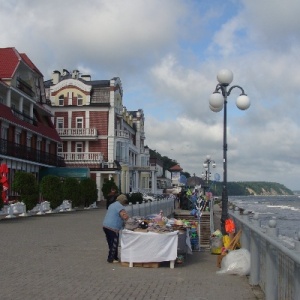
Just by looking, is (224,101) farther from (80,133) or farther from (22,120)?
(80,133)

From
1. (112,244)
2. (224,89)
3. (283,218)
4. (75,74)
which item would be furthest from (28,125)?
(112,244)

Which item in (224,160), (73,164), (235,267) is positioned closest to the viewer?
(235,267)

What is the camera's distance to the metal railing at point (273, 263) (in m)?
5.22

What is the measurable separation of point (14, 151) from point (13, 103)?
5.73m

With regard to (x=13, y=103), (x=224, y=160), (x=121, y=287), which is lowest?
(x=121, y=287)

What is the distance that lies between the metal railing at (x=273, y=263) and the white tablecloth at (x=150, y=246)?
60.4 inches

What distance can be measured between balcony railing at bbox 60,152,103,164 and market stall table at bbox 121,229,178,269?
4491cm

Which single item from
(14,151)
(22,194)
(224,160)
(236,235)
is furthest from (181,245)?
(14,151)

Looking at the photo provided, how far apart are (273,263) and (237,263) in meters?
3.06

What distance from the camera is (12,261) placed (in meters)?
10.9

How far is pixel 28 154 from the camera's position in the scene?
4156 cm

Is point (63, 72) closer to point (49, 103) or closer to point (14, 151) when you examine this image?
point (49, 103)

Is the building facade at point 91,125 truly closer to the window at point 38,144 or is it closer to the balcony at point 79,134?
the balcony at point 79,134

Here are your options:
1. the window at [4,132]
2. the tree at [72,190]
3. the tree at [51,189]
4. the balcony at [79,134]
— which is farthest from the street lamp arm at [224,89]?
the balcony at [79,134]
